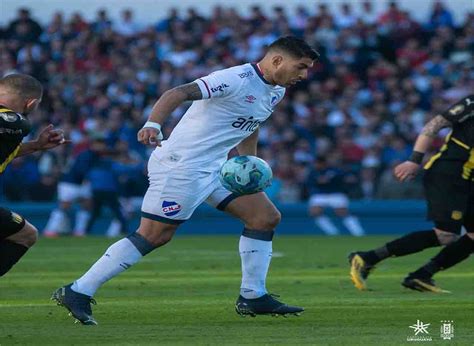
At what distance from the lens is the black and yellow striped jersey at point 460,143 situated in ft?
36.6

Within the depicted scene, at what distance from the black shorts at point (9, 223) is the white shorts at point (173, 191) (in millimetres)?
901

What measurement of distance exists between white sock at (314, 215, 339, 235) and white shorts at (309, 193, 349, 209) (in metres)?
0.39

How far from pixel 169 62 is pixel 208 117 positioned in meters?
17.7

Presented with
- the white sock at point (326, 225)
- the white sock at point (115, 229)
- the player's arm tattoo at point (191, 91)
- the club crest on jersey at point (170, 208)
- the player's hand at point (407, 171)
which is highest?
the player's arm tattoo at point (191, 91)

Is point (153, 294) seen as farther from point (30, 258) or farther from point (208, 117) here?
point (30, 258)

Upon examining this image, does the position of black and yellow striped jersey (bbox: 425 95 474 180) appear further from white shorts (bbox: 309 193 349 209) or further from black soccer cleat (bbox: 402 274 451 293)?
white shorts (bbox: 309 193 349 209)

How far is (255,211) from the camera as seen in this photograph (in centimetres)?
915

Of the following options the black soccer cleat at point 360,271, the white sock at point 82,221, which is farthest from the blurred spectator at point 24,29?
the black soccer cleat at point 360,271

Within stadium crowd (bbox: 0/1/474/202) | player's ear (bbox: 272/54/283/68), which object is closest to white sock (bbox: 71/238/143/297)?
player's ear (bbox: 272/54/283/68)

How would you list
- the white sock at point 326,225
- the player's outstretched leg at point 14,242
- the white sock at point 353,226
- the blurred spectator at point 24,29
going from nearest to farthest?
1. the player's outstretched leg at point 14,242
2. the white sock at point 353,226
3. the white sock at point 326,225
4. the blurred spectator at point 24,29

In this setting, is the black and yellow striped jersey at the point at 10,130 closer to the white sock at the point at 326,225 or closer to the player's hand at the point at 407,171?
the player's hand at the point at 407,171

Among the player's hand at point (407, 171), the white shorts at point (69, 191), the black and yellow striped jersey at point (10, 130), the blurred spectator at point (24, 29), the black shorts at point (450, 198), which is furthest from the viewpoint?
the blurred spectator at point (24, 29)

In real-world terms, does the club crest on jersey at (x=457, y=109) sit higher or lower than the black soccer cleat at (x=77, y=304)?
higher

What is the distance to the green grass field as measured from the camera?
25.8 ft
